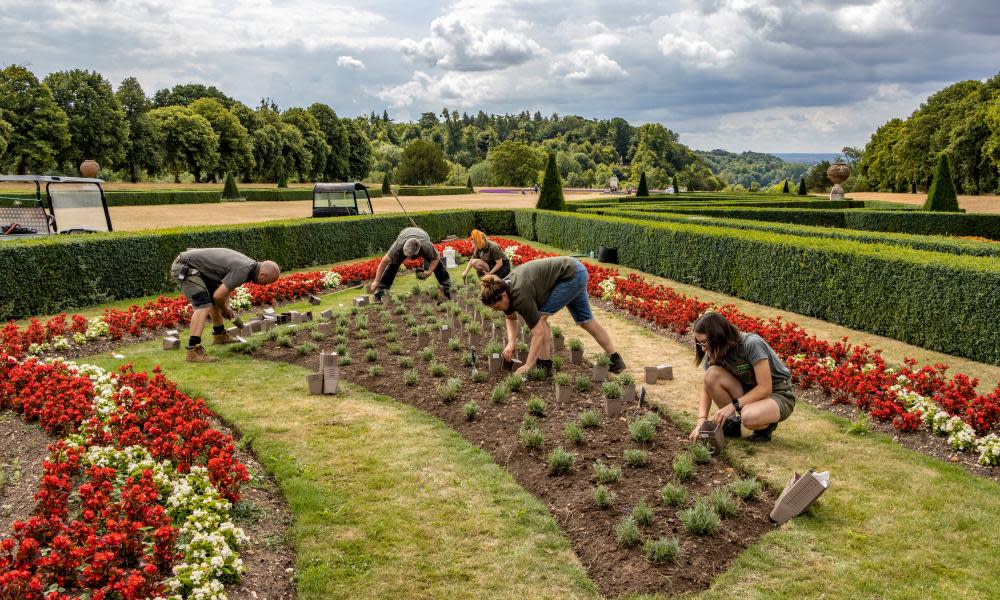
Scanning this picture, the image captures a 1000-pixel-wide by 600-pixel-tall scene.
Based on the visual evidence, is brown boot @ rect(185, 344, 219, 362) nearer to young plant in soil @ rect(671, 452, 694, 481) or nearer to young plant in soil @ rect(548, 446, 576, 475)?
A: young plant in soil @ rect(548, 446, 576, 475)

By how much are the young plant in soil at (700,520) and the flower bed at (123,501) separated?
2.72 m

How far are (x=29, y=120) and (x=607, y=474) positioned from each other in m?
51.5

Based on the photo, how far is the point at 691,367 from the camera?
26.9 feet

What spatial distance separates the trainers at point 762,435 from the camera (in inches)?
222

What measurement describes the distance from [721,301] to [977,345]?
14.9ft

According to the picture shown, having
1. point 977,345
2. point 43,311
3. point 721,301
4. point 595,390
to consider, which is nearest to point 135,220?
point 43,311

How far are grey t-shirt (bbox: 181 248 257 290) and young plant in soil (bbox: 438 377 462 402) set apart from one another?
2.97 metres

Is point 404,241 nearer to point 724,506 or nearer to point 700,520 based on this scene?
point 724,506

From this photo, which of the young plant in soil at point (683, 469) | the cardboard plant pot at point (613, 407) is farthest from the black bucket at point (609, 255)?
the young plant in soil at point (683, 469)

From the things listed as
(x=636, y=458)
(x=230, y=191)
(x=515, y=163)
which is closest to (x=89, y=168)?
(x=230, y=191)

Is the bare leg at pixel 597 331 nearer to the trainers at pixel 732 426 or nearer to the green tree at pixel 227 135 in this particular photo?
the trainers at pixel 732 426

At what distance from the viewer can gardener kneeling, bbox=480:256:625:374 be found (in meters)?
6.33

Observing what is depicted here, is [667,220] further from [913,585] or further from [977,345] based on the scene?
[913,585]

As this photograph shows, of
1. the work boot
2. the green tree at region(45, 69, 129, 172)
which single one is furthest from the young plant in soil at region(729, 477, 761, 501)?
the green tree at region(45, 69, 129, 172)
